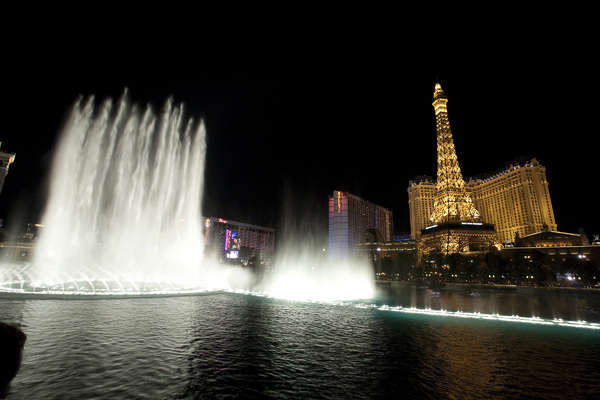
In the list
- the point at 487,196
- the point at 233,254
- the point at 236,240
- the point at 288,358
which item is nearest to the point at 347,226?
the point at 236,240

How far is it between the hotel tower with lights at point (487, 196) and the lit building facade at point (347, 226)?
2325 cm

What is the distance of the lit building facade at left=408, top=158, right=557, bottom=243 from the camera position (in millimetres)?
103812

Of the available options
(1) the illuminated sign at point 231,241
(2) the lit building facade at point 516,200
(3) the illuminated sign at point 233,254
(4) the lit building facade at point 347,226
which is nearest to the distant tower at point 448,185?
(2) the lit building facade at point 516,200

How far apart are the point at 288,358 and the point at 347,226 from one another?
132623 millimetres

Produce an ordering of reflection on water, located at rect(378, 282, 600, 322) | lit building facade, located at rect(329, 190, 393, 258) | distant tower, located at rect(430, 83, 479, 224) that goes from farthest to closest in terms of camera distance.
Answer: lit building facade, located at rect(329, 190, 393, 258) < distant tower, located at rect(430, 83, 479, 224) < reflection on water, located at rect(378, 282, 600, 322)

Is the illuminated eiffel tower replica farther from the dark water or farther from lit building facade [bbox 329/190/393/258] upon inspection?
the dark water

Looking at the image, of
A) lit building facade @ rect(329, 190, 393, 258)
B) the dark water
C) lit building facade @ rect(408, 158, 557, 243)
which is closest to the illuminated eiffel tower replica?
lit building facade @ rect(408, 158, 557, 243)

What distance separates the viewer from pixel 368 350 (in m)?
10.7

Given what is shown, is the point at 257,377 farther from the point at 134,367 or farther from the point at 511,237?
the point at 511,237

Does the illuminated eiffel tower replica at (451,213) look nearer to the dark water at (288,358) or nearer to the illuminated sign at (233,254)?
the illuminated sign at (233,254)

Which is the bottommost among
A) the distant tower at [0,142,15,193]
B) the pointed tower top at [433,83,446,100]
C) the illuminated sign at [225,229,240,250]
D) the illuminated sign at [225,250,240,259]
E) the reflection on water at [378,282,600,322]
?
the reflection on water at [378,282,600,322]

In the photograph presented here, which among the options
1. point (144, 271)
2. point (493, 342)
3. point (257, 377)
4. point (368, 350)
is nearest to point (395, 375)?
point (368, 350)

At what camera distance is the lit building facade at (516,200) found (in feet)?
341

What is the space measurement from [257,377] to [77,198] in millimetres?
36423
